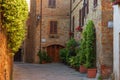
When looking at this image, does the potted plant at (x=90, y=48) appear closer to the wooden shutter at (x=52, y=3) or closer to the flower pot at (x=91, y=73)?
the flower pot at (x=91, y=73)

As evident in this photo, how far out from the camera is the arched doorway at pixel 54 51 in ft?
106

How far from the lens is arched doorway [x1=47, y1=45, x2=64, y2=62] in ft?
106

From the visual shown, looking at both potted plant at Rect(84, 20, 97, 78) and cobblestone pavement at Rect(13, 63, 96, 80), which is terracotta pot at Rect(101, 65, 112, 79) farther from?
potted plant at Rect(84, 20, 97, 78)

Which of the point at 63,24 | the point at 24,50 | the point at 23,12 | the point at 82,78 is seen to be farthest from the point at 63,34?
the point at 23,12

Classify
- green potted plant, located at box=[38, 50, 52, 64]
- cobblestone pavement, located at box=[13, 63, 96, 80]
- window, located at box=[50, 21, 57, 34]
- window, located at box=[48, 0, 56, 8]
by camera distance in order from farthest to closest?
window, located at box=[48, 0, 56, 8]
window, located at box=[50, 21, 57, 34]
green potted plant, located at box=[38, 50, 52, 64]
cobblestone pavement, located at box=[13, 63, 96, 80]

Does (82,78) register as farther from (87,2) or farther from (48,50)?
(48,50)

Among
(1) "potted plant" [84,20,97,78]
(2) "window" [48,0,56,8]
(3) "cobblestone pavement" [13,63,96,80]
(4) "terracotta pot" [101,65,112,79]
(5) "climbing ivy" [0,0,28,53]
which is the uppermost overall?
(2) "window" [48,0,56,8]

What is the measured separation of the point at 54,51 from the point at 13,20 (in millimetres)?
23666

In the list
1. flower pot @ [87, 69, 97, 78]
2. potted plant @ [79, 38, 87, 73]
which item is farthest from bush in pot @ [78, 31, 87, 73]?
flower pot @ [87, 69, 97, 78]

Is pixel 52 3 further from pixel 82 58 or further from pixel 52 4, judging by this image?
pixel 82 58

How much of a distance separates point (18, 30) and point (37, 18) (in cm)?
2308

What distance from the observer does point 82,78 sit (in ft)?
57.1

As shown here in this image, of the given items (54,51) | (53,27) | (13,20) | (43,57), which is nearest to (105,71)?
(13,20)

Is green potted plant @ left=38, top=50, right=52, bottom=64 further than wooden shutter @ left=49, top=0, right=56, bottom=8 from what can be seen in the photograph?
No
